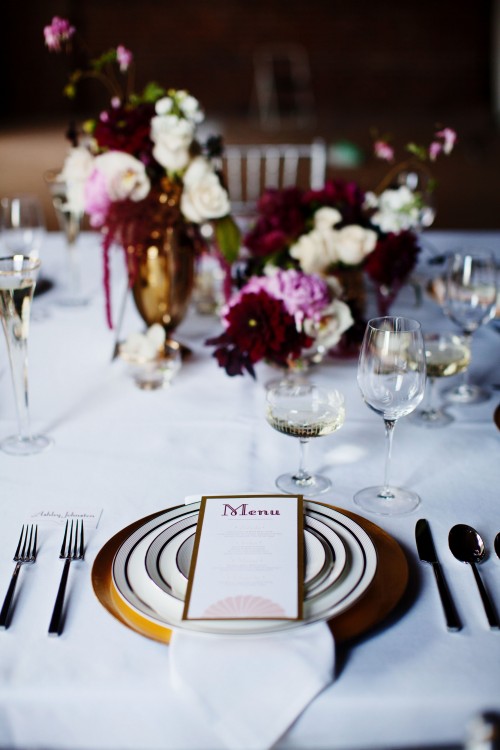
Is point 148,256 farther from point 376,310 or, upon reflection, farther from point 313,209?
point 376,310

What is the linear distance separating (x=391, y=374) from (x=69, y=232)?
1.16m

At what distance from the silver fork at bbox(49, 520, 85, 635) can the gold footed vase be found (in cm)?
70

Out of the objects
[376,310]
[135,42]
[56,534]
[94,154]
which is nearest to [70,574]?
[56,534]

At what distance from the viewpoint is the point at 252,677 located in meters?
0.74

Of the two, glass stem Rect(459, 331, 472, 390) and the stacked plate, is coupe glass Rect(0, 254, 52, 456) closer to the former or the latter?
the stacked plate

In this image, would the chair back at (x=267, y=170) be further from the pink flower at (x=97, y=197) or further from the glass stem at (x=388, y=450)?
the glass stem at (x=388, y=450)

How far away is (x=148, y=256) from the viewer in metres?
1.59

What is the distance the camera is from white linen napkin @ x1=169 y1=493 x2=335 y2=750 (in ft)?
2.31

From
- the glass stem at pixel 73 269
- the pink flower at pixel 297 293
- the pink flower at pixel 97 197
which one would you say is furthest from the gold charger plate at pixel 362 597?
the glass stem at pixel 73 269

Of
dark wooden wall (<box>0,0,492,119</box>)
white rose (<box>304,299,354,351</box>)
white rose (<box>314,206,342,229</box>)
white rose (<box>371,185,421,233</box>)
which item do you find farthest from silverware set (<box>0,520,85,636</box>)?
dark wooden wall (<box>0,0,492,119</box>)

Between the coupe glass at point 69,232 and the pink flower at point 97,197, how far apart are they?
28 cm

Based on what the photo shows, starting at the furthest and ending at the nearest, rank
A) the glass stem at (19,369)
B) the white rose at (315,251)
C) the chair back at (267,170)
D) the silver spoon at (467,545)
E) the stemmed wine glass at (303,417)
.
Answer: the chair back at (267,170)
the white rose at (315,251)
the glass stem at (19,369)
the stemmed wine glass at (303,417)
the silver spoon at (467,545)

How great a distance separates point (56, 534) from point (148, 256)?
730 millimetres

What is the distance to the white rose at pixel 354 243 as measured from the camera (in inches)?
62.6
